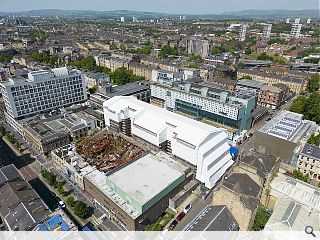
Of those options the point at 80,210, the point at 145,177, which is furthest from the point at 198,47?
the point at 80,210

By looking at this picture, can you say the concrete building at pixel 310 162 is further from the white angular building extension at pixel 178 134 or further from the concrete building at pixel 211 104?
the concrete building at pixel 211 104

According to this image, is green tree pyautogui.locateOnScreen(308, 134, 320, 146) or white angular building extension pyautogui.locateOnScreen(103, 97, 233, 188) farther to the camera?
green tree pyautogui.locateOnScreen(308, 134, 320, 146)

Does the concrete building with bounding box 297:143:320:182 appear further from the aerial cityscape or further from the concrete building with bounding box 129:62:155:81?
the concrete building with bounding box 129:62:155:81

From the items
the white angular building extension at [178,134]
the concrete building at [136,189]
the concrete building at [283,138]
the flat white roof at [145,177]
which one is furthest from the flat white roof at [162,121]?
the concrete building at [283,138]

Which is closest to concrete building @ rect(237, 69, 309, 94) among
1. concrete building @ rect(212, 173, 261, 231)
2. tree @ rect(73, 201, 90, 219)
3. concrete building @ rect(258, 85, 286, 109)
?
concrete building @ rect(258, 85, 286, 109)

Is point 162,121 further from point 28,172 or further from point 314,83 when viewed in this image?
point 314,83

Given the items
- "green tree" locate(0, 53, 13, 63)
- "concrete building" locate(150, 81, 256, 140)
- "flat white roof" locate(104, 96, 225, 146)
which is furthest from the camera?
"green tree" locate(0, 53, 13, 63)
